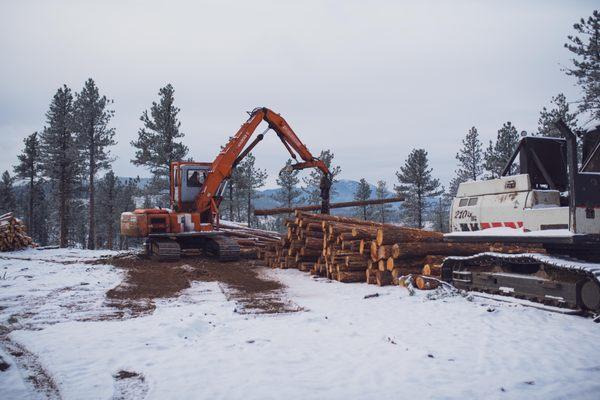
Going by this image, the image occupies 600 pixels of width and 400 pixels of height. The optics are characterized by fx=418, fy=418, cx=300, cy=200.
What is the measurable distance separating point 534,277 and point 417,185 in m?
32.9

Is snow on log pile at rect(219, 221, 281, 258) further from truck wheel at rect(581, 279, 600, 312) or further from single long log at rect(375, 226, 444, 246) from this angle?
truck wheel at rect(581, 279, 600, 312)

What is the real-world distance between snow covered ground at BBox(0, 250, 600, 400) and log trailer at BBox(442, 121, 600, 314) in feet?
1.51

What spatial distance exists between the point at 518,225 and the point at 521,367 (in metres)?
3.61

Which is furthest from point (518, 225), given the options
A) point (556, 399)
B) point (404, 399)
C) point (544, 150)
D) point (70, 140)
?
point (70, 140)

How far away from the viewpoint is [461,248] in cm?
1072

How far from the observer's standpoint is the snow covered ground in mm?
4094

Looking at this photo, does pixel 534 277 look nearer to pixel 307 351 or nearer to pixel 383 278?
pixel 383 278

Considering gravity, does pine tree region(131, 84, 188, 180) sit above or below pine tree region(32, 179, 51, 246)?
above

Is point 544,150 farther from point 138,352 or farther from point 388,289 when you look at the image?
point 138,352

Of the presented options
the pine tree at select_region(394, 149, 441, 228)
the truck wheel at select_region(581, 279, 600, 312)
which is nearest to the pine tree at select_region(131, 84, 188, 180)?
the pine tree at select_region(394, 149, 441, 228)

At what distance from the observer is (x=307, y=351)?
5246 mm

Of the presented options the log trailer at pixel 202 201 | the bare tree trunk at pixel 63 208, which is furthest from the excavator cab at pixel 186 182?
the bare tree trunk at pixel 63 208

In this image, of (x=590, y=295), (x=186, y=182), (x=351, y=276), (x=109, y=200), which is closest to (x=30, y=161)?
(x=109, y=200)

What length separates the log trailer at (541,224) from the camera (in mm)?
6188
